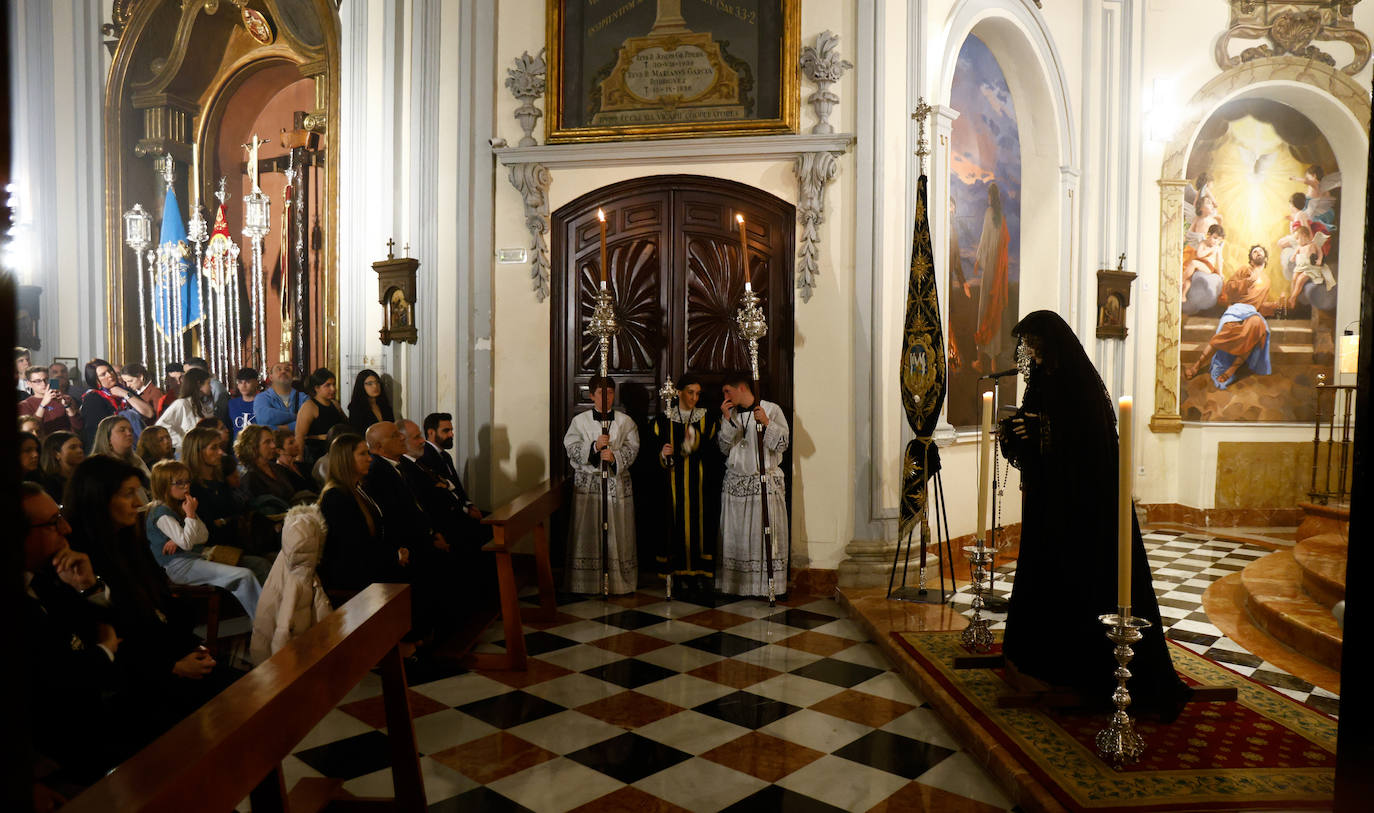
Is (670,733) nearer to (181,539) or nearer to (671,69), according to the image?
(181,539)

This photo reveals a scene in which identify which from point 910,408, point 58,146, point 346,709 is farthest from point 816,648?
point 58,146

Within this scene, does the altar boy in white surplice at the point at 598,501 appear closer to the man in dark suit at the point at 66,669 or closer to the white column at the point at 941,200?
the white column at the point at 941,200

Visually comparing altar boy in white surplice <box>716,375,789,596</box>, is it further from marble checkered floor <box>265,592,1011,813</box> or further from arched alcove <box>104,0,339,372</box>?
arched alcove <box>104,0,339,372</box>

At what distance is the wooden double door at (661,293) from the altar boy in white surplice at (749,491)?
462 millimetres

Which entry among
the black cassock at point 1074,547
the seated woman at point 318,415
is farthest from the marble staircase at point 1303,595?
the seated woman at point 318,415

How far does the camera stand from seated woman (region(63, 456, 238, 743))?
10.7 feet

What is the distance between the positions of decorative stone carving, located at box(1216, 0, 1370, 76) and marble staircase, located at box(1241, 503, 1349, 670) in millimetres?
6063

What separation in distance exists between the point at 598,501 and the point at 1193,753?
15.1 ft

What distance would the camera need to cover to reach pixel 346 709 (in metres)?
4.56

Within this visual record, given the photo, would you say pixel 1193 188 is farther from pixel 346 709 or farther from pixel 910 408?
pixel 346 709

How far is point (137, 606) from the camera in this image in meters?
3.47

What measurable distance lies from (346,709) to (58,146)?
8580 millimetres

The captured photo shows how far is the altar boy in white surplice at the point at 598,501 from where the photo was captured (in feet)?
23.1

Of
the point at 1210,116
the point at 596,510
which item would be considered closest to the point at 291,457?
the point at 596,510
